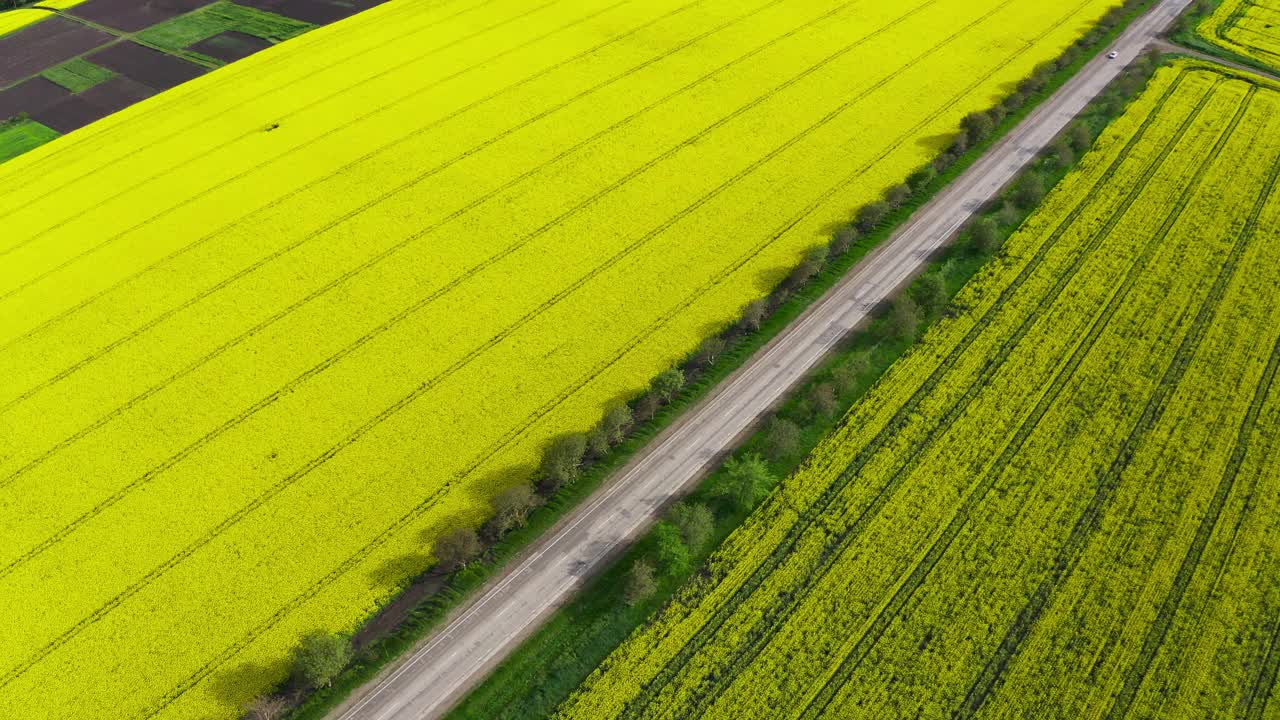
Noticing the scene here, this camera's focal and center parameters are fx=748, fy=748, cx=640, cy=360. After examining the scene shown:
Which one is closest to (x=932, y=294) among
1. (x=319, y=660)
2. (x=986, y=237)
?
(x=986, y=237)

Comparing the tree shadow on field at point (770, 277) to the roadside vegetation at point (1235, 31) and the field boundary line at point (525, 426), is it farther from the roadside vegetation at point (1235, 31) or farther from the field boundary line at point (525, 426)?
the roadside vegetation at point (1235, 31)

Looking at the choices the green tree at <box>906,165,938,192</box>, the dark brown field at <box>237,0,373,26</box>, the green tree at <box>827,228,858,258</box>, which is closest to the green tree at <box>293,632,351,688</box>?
the green tree at <box>827,228,858,258</box>

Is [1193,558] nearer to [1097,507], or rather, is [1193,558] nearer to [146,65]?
[1097,507]

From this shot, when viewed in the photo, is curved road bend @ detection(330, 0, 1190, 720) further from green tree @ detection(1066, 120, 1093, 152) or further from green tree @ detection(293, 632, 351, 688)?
green tree @ detection(1066, 120, 1093, 152)

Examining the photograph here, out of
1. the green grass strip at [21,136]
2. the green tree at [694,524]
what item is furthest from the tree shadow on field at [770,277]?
the green grass strip at [21,136]

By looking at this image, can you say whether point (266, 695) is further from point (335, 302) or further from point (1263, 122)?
point (1263, 122)

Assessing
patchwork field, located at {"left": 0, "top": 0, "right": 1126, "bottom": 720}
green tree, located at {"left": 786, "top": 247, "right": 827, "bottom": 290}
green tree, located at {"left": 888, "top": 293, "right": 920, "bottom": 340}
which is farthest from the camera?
green tree, located at {"left": 786, "top": 247, "right": 827, "bottom": 290}
